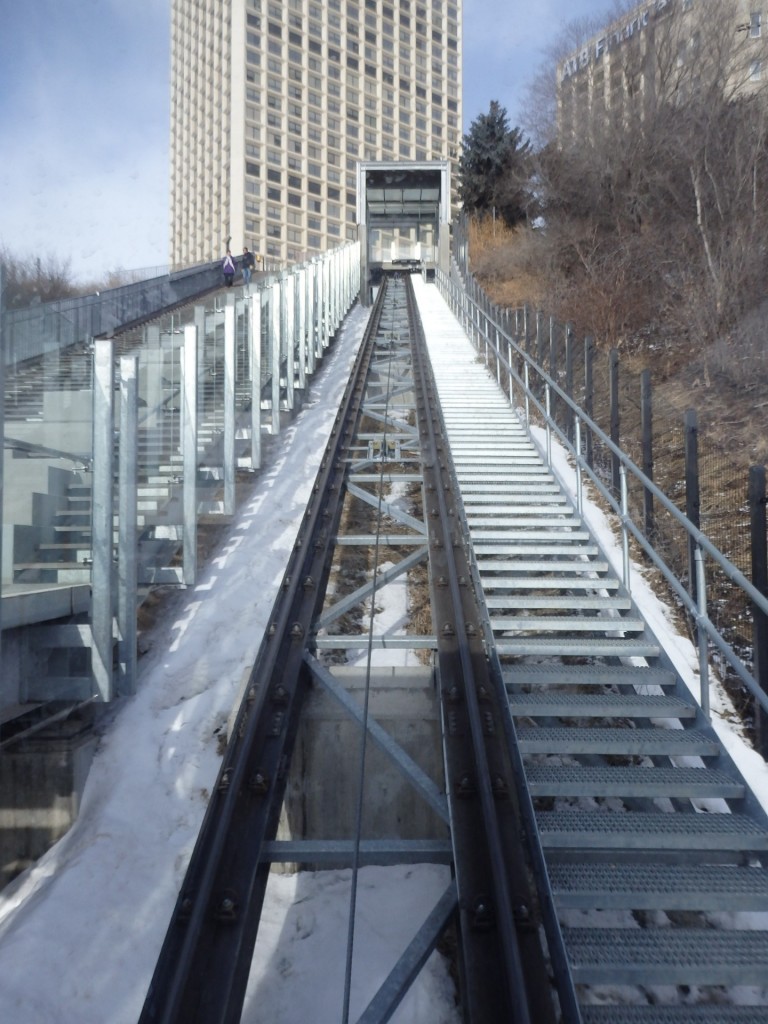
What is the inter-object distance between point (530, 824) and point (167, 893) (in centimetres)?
182

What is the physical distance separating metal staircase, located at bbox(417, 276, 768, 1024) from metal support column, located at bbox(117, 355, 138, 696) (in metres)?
2.55

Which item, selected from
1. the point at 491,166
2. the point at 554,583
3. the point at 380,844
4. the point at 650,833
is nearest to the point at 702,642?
the point at 650,833

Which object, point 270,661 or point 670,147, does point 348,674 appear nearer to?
point 270,661

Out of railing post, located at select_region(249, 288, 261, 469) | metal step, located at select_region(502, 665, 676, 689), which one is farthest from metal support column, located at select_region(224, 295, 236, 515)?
metal step, located at select_region(502, 665, 676, 689)

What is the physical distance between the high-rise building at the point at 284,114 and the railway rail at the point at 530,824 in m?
73.7

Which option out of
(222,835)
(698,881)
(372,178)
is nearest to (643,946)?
(698,881)

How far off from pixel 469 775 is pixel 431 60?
106 metres

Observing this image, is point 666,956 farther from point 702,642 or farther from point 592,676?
point 592,676

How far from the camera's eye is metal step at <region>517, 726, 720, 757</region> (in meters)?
4.29

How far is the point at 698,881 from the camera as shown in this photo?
350 cm

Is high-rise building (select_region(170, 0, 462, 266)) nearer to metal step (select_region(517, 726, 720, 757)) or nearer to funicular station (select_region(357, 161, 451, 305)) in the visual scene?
funicular station (select_region(357, 161, 451, 305))

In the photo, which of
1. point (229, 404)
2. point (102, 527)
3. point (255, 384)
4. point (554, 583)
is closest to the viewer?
point (102, 527)

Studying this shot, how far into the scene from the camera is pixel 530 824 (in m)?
3.64

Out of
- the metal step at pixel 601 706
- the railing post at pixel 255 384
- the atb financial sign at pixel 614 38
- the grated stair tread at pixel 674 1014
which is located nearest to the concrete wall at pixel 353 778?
the metal step at pixel 601 706
